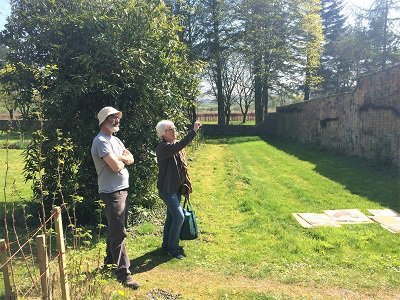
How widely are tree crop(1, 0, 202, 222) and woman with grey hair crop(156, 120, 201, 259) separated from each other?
149 cm

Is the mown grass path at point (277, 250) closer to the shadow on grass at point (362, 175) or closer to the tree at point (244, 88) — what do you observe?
the shadow on grass at point (362, 175)

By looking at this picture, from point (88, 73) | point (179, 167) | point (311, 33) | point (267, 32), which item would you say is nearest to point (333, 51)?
point (311, 33)

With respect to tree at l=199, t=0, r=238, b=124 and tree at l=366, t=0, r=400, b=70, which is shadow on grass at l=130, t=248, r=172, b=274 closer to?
tree at l=366, t=0, r=400, b=70

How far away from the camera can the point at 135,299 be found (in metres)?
3.86

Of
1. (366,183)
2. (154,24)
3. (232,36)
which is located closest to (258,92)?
(232,36)

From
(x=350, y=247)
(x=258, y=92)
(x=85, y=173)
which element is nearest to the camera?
(x=350, y=247)

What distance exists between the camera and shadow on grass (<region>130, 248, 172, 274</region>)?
475cm

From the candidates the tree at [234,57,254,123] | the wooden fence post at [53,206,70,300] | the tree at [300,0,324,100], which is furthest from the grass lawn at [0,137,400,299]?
the tree at [234,57,254,123]

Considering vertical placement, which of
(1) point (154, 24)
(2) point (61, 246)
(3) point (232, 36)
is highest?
(3) point (232, 36)

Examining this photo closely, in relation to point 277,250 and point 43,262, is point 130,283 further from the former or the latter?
point 277,250

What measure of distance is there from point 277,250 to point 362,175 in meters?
6.29

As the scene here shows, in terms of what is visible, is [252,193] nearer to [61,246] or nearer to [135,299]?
[135,299]

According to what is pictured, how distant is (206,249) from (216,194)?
3.53 meters

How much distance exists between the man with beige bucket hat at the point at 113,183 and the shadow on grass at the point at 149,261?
1.96ft
